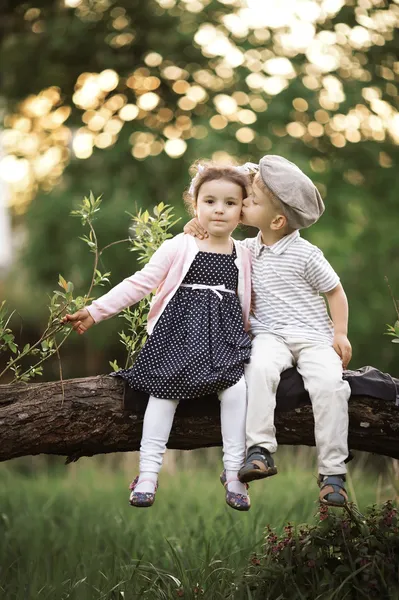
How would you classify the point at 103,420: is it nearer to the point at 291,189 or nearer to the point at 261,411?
the point at 261,411

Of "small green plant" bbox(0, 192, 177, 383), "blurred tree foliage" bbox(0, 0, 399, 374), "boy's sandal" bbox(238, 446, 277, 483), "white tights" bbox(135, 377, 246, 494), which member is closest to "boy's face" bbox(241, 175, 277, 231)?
"small green plant" bbox(0, 192, 177, 383)

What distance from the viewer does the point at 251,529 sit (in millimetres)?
4570

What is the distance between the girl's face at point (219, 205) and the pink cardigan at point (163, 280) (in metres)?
0.12

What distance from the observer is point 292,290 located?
11.0ft

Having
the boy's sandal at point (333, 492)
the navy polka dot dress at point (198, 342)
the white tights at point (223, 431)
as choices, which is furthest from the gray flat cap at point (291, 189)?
the boy's sandal at point (333, 492)

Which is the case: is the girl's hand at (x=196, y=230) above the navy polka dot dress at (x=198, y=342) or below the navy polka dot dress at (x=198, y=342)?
above

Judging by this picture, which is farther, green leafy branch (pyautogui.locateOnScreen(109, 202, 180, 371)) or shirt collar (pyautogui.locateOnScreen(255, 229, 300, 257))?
green leafy branch (pyautogui.locateOnScreen(109, 202, 180, 371))

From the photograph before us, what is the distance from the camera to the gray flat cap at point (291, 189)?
10.8 feet

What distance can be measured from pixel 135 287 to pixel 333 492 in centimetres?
105

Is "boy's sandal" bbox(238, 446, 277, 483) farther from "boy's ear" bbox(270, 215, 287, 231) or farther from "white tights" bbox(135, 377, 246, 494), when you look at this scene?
"boy's ear" bbox(270, 215, 287, 231)

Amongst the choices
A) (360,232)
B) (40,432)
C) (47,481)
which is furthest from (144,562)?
(360,232)

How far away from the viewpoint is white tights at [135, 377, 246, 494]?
309cm

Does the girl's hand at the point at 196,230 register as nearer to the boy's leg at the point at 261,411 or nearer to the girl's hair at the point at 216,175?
the girl's hair at the point at 216,175

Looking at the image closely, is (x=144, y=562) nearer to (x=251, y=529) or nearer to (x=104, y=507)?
(x=251, y=529)
